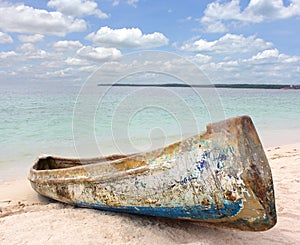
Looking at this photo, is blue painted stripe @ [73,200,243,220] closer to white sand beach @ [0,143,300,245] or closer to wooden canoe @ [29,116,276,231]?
wooden canoe @ [29,116,276,231]

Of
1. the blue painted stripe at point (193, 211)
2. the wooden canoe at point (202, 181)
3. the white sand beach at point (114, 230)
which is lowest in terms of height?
the white sand beach at point (114, 230)

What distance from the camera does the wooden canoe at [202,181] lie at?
2.21 m

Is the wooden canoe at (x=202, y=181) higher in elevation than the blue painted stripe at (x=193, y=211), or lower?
higher

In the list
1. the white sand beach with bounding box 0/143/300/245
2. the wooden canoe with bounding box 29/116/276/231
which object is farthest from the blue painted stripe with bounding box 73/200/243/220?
the white sand beach with bounding box 0/143/300/245

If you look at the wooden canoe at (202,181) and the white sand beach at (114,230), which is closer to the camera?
the wooden canoe at (202,181)

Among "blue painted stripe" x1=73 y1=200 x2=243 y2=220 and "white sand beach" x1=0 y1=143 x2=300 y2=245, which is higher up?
"blue painted stripe" x1=73 y1=200 x2=243 y2=220

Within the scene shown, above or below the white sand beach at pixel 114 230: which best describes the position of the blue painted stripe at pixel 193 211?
above

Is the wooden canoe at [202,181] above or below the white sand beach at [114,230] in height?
above

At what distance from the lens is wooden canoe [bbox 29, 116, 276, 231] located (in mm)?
2207

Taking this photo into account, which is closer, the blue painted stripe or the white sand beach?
the blue painted stripe

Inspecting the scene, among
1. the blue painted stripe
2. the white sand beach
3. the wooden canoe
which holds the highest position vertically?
the wooden canoe

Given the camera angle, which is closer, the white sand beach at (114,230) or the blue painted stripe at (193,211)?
the blue painted stripe at (193,211)

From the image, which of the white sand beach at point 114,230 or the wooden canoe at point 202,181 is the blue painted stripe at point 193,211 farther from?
the white sand beach at point 114,230

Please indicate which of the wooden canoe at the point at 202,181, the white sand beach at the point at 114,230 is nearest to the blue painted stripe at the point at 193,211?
the wooden canoe at the point at 202,181
